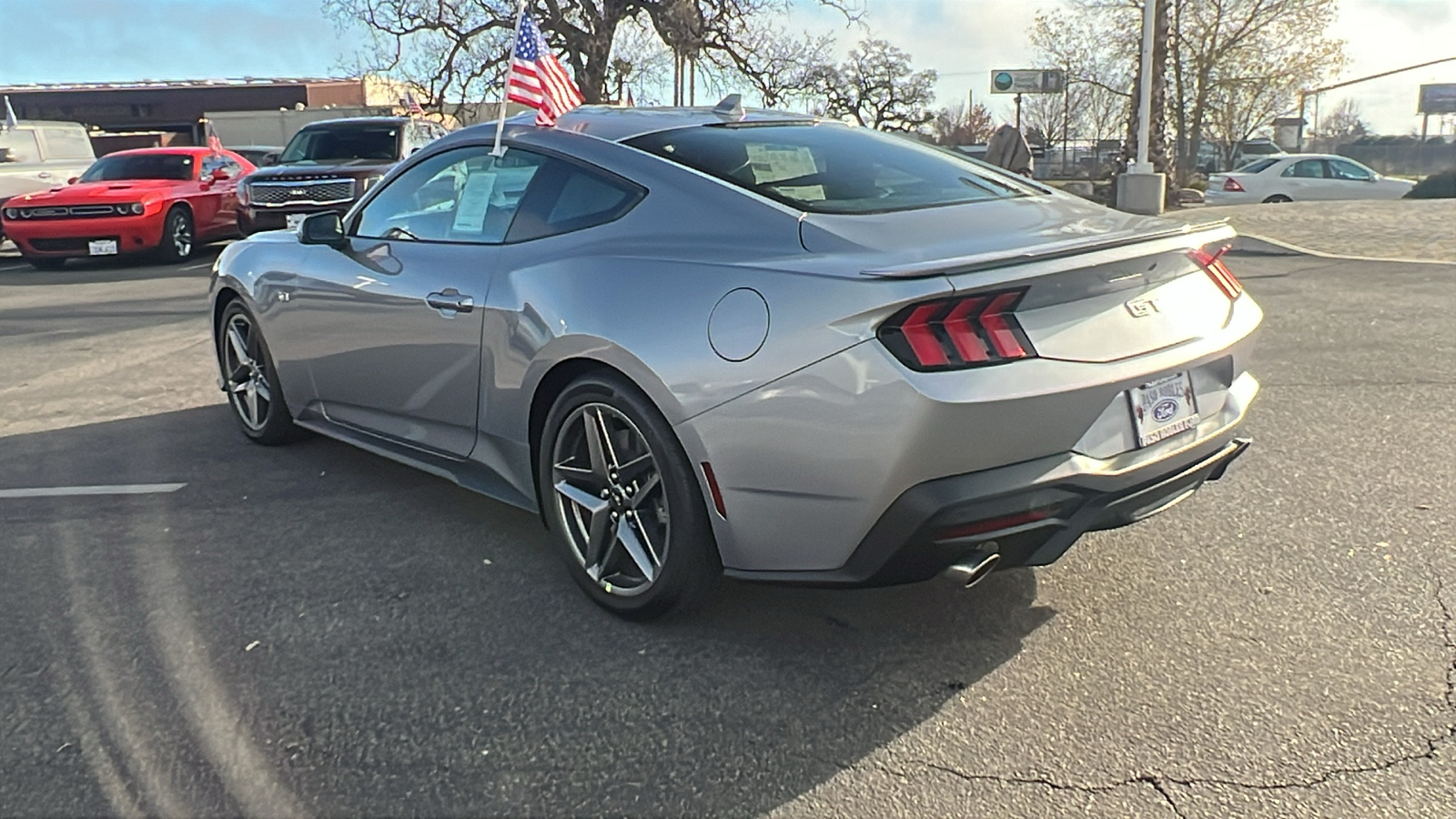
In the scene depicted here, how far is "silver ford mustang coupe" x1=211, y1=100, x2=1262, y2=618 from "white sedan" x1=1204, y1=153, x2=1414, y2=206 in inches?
878

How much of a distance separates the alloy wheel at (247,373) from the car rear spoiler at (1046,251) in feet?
11.6

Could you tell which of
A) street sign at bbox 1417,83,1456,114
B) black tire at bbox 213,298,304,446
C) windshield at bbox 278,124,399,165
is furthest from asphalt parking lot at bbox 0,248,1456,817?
street sign at bbox 1417,83,1456,114

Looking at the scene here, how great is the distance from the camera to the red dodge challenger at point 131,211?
13.8 meters

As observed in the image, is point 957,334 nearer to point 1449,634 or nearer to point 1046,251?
point 1046,251

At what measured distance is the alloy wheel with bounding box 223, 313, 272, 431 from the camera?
17.2 ft

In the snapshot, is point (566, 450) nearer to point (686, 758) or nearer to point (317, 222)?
point (686, 758)

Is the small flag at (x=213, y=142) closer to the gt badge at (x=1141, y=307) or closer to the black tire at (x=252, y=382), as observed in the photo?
the black tire at (x=252, y=382)

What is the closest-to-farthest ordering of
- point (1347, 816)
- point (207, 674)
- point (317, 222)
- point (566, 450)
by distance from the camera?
point (1347, 816), point (207, 674), point (566, 450), point (317, 222)

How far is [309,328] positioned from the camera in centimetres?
465

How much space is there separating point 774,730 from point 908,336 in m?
0.99

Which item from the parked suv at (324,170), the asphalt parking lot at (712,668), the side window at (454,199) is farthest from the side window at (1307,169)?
the side window at (454,199)

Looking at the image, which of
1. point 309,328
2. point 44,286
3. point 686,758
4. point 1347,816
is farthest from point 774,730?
point 44,286

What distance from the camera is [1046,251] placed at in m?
2.79

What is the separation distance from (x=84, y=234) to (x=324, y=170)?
311cm
